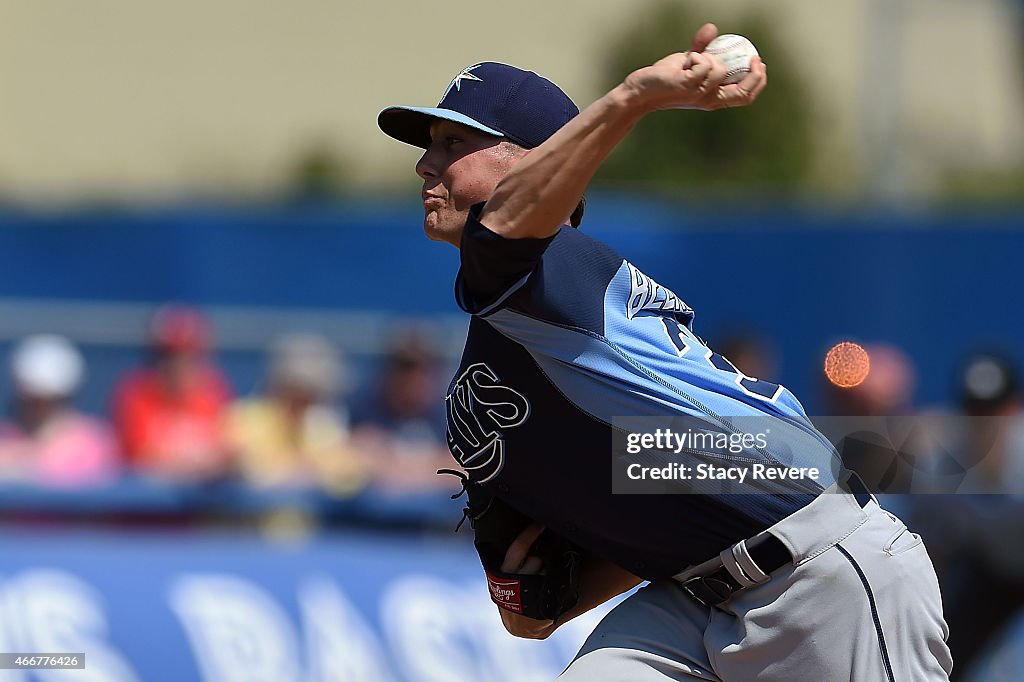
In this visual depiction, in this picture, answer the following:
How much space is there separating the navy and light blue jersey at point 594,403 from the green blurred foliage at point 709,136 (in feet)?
61.1

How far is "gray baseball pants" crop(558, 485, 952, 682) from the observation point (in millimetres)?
3350

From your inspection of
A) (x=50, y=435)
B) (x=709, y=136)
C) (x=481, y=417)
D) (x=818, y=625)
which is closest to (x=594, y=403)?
(x=481, y=417)

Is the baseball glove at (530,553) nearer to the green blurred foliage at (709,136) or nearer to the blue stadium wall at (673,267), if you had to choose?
the blue stadium wall at (673,267)

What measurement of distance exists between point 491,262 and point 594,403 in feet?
1.53

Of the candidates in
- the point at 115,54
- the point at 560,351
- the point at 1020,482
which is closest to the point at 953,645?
the point at 1020,482

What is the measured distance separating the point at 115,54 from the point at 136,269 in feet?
33.3

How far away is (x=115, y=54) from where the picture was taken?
797 inches

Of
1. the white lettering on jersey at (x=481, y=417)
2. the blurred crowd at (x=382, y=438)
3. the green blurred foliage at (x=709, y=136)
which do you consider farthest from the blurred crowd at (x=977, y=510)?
the green blurred foliage at (x=709, y=136)

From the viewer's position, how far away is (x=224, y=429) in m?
8.02

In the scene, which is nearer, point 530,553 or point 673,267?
point 530,553

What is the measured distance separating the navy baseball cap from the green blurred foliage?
731 inches

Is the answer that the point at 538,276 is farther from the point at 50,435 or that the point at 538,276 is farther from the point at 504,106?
the point at 50,435

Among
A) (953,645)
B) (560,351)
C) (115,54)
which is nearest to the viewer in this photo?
(560,351)

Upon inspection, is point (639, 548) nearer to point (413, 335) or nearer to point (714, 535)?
point (714, 535)
